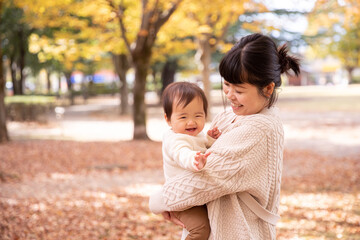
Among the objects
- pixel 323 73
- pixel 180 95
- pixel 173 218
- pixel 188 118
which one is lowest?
pixel 323 73

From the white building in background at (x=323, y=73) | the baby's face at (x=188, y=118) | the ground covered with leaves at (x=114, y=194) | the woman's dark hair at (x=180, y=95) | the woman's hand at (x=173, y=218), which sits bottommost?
the white building in background at (x=323, y=73)

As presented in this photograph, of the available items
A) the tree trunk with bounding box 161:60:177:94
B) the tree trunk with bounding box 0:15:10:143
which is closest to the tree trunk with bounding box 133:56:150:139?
the tree trunk with bounding box 0:15:10:143

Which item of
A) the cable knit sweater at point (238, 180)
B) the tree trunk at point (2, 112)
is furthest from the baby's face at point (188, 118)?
the tree trunk at point (2, 112)

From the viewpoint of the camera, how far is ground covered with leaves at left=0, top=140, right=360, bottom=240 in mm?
5387

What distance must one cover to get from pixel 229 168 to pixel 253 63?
1.58 ft

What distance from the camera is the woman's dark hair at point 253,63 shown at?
1775mm

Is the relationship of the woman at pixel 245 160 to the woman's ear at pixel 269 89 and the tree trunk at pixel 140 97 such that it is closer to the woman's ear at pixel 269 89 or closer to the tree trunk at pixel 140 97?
the woman's ear at pixel 269 89

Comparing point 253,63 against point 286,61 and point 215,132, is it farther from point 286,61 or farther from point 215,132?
point 215,132

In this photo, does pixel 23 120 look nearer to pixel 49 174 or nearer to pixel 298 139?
pixel 49 174

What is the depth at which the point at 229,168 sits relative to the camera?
1.75 meters

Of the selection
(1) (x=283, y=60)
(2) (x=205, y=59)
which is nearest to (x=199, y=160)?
(1) (x=283, y=60)

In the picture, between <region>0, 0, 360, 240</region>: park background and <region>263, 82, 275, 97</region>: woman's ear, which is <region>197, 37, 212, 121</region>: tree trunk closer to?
<region>0, 0, 360, 240</region>: park background

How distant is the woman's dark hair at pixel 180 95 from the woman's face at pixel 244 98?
0.22m

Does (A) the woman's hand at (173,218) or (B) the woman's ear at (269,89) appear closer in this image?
(B) the woman's ear at (269,89)
